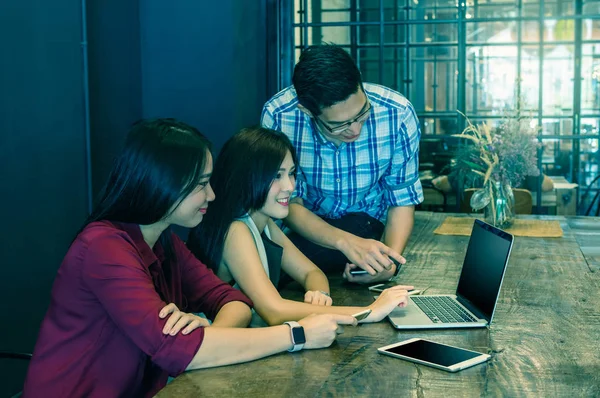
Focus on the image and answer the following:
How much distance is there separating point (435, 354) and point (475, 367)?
0.32 ft

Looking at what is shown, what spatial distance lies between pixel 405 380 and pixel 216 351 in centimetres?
38

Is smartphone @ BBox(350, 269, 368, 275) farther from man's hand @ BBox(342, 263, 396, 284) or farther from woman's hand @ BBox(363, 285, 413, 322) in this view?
woman's hand @ BBox(363, 285, 413, 322)

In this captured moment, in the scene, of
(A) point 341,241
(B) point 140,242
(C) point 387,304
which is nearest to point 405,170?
(A) point 341,241

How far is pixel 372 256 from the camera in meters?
2.21

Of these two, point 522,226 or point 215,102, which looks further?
point 215,102

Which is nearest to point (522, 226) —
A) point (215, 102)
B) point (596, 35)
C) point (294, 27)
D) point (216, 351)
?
point (215, 102)

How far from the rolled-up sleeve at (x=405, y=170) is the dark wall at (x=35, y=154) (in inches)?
51.3

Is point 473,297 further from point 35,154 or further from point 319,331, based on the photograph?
point 35,154

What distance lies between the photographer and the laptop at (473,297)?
5.72 ft

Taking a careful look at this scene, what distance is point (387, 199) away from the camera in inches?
115

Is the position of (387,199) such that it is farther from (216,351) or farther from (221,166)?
(216,351)

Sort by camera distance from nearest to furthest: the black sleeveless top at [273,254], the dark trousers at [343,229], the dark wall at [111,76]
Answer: the black sleeveless top at [273,254] → the dark trousers at [343,229] → the dark wall at [111,76]

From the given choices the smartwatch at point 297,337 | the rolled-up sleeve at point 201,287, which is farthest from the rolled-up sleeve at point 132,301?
the rolled-up sleeve at point 201,287

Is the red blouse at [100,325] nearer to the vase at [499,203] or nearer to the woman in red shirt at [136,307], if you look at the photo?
the woman in red shirt at [136,307]
